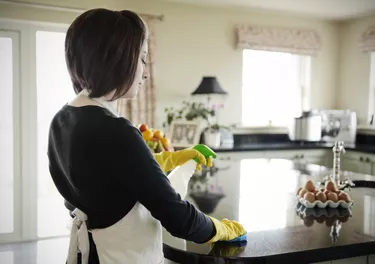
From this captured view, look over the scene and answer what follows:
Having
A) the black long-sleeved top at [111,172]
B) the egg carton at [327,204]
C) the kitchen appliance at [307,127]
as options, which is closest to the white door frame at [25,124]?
the kitchen appliance at [307,127]

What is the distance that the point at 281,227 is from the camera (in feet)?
4.28

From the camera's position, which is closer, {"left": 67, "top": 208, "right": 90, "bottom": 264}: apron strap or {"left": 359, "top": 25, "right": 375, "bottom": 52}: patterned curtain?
{"left": 67, "top": 208, "right": 90, "bottom": 264}: apron strap

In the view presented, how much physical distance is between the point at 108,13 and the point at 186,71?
359cm

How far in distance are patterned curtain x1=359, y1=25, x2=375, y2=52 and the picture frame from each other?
7.83 feet

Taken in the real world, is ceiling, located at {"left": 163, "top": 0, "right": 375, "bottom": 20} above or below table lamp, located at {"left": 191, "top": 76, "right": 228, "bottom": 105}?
above

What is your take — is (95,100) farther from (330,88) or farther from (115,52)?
(330,88)

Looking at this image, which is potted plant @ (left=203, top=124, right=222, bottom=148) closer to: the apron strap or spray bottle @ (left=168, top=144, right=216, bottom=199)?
spray bottle @ (left=168, top=144, right=216, bottom=199)

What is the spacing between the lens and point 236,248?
42.7 inches

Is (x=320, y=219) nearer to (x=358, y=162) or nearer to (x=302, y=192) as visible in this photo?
(x=302, y=192)

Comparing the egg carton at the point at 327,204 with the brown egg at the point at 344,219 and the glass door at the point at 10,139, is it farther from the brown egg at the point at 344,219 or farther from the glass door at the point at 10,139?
the glass door at the point at 10,139

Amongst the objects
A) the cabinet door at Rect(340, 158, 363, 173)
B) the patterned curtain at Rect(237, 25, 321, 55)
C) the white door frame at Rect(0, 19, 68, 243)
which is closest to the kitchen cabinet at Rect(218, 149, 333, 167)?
the cabinet door at Rect(340, 158, 363, 173)

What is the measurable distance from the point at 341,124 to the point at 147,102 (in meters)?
2.45

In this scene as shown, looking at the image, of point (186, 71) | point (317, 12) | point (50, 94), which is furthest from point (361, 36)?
point (50, 94)

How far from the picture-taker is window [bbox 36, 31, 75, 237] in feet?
12.4
